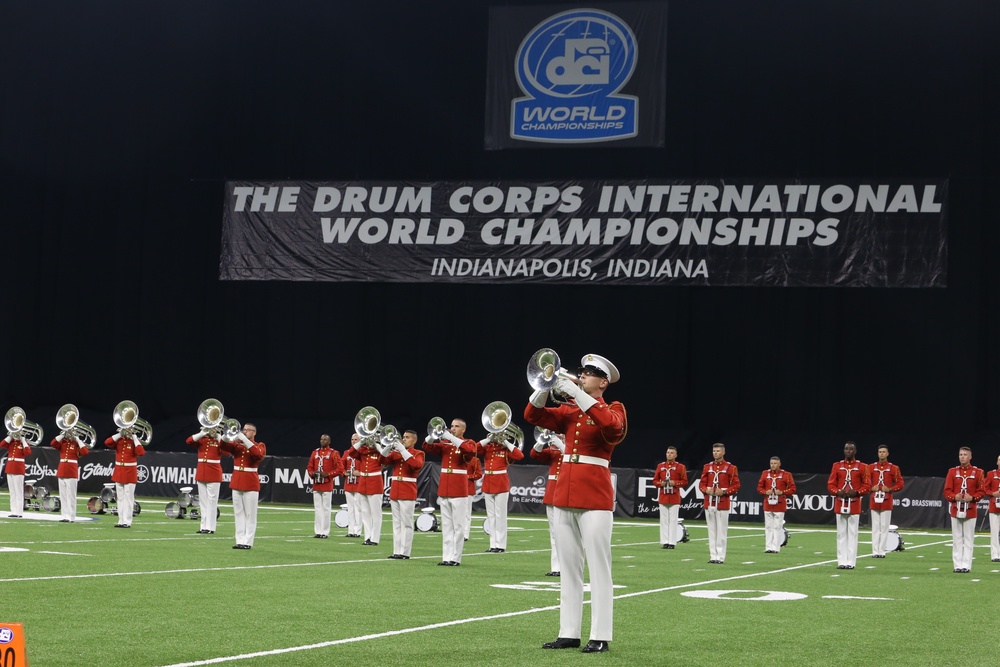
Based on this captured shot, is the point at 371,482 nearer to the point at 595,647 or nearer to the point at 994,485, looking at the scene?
the point at 994,485

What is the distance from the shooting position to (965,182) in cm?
3216

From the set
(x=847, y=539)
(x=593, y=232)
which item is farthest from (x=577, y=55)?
(x=847, y=539)

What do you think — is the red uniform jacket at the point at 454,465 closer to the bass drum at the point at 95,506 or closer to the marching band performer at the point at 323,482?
the marching band performer at the point at 323,482

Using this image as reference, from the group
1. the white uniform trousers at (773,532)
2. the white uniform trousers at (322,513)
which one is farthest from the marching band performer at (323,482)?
the white uniform trousers at (773,532)

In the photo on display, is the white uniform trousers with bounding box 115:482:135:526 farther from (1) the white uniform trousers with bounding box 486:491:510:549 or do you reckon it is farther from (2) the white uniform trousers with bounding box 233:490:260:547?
(1) the white uniform trousers with bounding box 486:491:510:549

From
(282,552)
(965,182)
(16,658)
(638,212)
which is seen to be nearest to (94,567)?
(282,552)

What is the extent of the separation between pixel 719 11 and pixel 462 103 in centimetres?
685

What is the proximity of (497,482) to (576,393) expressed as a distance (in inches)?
505

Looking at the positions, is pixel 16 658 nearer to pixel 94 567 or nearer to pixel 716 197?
pixel 94 567

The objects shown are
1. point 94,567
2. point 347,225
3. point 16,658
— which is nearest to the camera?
point 16,658

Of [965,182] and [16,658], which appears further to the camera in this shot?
[965,182]

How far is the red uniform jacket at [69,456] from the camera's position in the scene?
23531 millimetres

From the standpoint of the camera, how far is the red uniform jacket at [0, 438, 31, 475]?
23797mm

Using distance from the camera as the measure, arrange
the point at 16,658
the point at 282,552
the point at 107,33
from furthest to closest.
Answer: the point at 107,33 < the point at 282,552 < the point at 16,658
